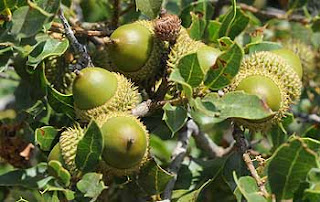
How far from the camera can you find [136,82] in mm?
2131

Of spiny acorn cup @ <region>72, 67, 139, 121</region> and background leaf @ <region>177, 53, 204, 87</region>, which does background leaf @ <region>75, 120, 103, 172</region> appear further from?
background leaf @ <region>177, 53, 204, 87</region>

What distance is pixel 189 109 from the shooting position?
6.16 ft

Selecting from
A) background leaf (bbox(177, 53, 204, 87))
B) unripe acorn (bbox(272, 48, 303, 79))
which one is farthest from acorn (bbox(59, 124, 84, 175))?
unripe acorn (bbox(272, 48, 303, 79))

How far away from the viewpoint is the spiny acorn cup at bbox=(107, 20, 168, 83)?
2010mm

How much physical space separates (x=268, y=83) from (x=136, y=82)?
0.47 m

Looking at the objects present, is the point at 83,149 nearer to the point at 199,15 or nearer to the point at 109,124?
the point at 109,124

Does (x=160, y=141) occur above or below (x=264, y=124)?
below

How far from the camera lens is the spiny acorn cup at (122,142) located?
1762mm

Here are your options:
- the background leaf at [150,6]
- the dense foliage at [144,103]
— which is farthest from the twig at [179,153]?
the background leaf at [150,6]

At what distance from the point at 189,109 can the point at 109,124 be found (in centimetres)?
26

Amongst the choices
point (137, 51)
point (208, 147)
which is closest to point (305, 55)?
point (208, 147)

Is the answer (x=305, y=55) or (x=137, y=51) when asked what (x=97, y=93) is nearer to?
(x=137, y=51)

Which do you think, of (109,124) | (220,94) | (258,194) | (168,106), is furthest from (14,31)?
(258,194)

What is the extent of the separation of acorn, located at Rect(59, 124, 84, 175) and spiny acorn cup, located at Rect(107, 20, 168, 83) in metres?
0.27
